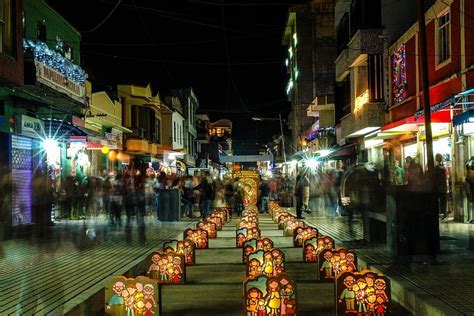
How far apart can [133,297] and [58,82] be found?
42.8ft

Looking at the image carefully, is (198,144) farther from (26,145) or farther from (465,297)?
(465,297)

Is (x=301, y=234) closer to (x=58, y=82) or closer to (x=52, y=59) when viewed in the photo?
(x=58, y=82)

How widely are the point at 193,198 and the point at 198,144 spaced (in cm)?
5681

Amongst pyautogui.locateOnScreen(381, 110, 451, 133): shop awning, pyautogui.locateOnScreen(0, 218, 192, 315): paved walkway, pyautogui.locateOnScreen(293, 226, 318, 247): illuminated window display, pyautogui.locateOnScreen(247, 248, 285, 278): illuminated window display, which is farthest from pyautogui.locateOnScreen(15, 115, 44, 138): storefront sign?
pyautogui.locateOnScreen(381, 110, 451, 133): shop awning

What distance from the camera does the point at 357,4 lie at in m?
27.1

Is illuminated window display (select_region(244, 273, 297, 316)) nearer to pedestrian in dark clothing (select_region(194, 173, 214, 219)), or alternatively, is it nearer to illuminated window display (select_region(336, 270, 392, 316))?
illuminated window display (select_region(336, 270, 392, 316))

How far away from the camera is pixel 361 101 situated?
91.6 ft

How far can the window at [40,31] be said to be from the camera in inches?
828

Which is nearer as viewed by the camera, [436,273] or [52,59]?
[436,273]

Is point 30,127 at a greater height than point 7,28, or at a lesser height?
lesser

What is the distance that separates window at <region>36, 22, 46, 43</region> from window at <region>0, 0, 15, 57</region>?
15.3 ft

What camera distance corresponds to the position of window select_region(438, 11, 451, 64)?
1848cm

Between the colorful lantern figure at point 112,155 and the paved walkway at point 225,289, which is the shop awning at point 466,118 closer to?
the paved walkway at point 225,289

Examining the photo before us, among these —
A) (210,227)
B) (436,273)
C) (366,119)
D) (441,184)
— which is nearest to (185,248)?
(436,273)
